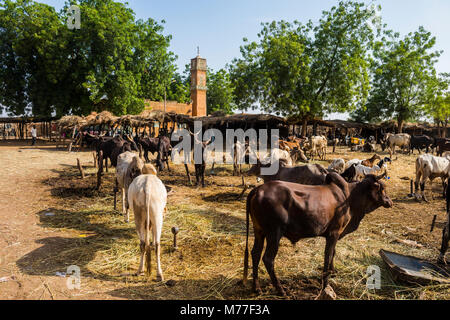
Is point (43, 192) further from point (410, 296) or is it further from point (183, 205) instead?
point (410, 296)

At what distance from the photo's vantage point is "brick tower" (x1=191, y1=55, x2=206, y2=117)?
35.8 metres

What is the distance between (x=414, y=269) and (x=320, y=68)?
26.5 meters

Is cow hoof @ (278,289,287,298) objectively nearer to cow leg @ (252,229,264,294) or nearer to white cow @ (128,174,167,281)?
cow leg @ (252,229,264,294)

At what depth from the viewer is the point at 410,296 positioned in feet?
13.9

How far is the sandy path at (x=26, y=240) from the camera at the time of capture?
422 cm

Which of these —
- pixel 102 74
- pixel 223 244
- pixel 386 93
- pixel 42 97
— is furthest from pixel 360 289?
pixel 386 93

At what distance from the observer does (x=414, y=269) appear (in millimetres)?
4738

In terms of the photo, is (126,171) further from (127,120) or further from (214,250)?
(127,120)

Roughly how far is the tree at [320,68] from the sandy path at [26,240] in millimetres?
22025

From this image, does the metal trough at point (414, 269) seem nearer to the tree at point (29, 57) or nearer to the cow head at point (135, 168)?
the cow head at point (135, 168)

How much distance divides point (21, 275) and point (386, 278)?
19.9 feet

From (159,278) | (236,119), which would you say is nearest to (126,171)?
(159,278)

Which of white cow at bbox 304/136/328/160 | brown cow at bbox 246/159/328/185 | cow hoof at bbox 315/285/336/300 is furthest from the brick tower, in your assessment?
cow hoof at bbox 315/285/336/300

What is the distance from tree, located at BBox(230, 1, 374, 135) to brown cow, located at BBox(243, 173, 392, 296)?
23744 mm
